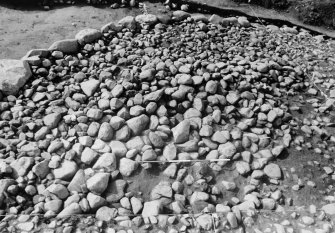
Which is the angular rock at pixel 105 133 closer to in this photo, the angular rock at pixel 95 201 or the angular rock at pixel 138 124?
the angular rock at pixel 138 124

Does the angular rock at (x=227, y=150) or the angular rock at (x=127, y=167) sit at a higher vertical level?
the angular rock at (x=227, y=150)

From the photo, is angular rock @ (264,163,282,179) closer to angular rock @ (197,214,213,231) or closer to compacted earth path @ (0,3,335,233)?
compacted earth path @ (0,3,335,233)

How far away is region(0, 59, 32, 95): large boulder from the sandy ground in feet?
1.09

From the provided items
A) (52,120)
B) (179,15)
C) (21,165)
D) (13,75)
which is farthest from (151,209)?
(179,15)

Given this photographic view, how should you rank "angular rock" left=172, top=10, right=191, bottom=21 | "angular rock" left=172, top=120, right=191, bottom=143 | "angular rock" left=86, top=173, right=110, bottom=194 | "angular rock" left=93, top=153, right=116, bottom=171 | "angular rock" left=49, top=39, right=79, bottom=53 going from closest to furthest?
"angular rock" left=86, top=173, right=110, bottom=194 < "angular rock" left=93, top=153, right=116, bottom=171 < "angular rock" left=172, top=120, right=191, bottom=143 < "angular rock" left=49, top=39, right=79, bottom=53 < "angular rock" left=172, top=10, right=191, bottom=21

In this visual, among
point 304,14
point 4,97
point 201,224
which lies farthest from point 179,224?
point 304,14

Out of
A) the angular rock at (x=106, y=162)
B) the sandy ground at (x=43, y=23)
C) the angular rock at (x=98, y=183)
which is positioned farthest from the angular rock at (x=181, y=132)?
the sandy ground at (x=43, y=23)

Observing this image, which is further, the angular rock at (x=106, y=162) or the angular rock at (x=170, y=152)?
the angular rock at (x=170, y=152)

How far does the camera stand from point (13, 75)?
3.40 m

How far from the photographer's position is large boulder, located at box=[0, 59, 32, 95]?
336cm

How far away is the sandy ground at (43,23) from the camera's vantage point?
13.0 feet

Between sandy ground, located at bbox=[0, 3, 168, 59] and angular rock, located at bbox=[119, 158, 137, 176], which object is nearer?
angular rock, located at bbox=[119, 158, 137, 176]

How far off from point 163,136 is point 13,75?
137 centimetres

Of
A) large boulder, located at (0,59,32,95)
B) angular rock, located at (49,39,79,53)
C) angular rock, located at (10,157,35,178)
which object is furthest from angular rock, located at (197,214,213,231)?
angular rock, located at (49,39,79,53)
